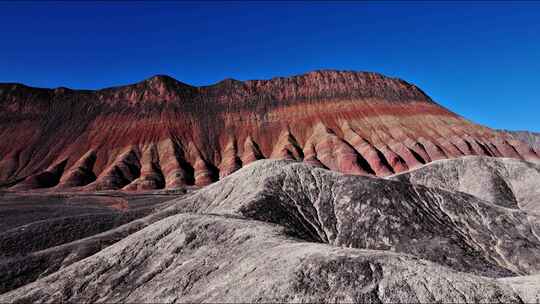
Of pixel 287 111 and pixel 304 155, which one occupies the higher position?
pixel 287 111

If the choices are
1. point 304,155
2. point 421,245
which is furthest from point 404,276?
point 304,155

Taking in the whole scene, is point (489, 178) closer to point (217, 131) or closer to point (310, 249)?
point (310, 249)

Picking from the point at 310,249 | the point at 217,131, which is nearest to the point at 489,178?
the point at 310,249

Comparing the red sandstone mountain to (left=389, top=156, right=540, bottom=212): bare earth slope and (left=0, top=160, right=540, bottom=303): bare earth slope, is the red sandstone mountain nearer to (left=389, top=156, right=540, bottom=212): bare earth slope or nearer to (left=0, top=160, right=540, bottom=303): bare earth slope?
(left=389, top=156, right=540, bottom=212): bare earth slope

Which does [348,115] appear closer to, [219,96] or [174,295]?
[219,96]

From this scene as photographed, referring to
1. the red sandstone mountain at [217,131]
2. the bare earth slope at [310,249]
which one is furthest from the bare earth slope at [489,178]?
the red sandstone mountain at [217,131]

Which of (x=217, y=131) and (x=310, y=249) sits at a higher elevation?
(x=217, y=131)

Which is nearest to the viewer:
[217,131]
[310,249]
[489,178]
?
[310,249]
